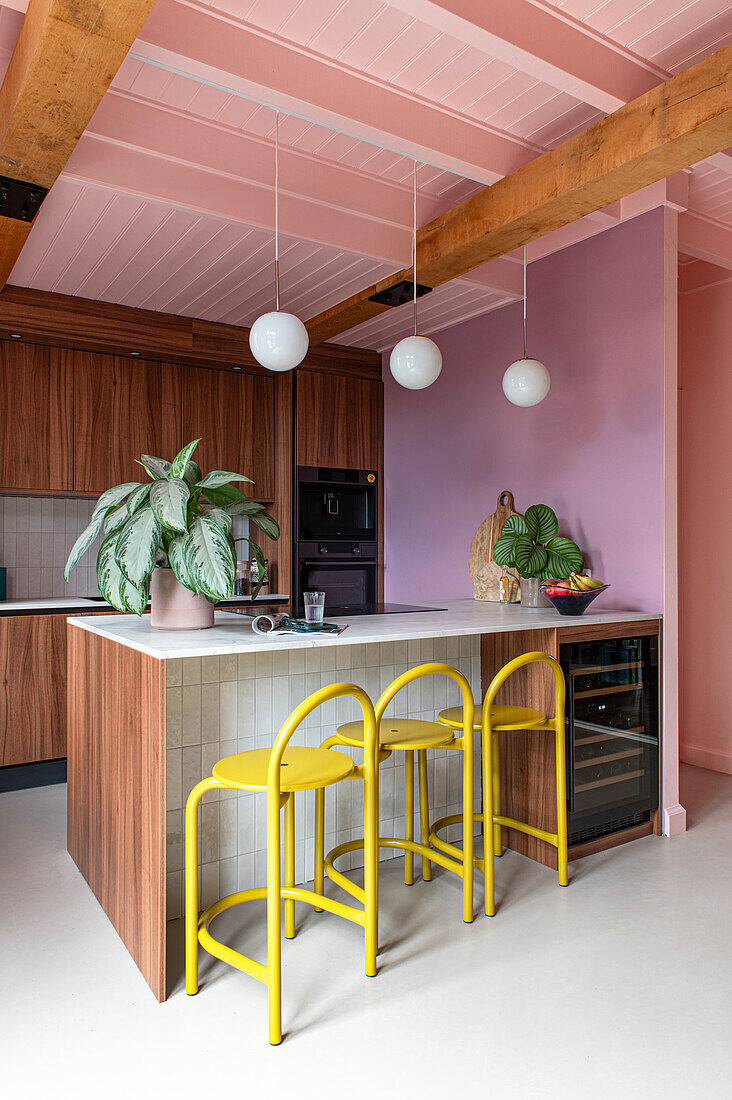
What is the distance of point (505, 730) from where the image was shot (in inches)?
98.3

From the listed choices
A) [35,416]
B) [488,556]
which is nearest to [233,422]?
[35,416]

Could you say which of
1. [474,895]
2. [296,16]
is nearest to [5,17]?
[296,16]

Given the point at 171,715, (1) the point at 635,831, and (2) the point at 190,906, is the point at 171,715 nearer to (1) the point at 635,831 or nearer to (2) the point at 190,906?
(2) the point at 190,906

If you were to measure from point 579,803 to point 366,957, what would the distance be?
1.11 meters

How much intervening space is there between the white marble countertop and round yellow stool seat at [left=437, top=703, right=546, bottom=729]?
267mm

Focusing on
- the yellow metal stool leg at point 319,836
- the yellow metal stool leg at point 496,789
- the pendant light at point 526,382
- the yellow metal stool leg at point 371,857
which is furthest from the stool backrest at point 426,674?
the pendant light at point 526,382

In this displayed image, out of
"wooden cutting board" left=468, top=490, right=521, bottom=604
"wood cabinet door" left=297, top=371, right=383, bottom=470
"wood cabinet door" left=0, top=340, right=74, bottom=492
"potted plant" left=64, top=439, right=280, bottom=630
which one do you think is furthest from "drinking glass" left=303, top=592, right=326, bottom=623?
"wood cabinet door" left=297, top=371, right=383, bottom=470

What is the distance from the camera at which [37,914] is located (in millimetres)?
2250

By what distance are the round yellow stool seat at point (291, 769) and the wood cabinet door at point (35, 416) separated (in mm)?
2517

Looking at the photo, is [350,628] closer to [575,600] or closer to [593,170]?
[575,600]

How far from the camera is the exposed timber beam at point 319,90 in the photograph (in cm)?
200

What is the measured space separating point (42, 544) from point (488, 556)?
8.34 feet

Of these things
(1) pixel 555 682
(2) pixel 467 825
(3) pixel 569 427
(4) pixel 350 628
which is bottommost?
(2) pixel 467 825

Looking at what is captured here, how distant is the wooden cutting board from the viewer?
359 cm
